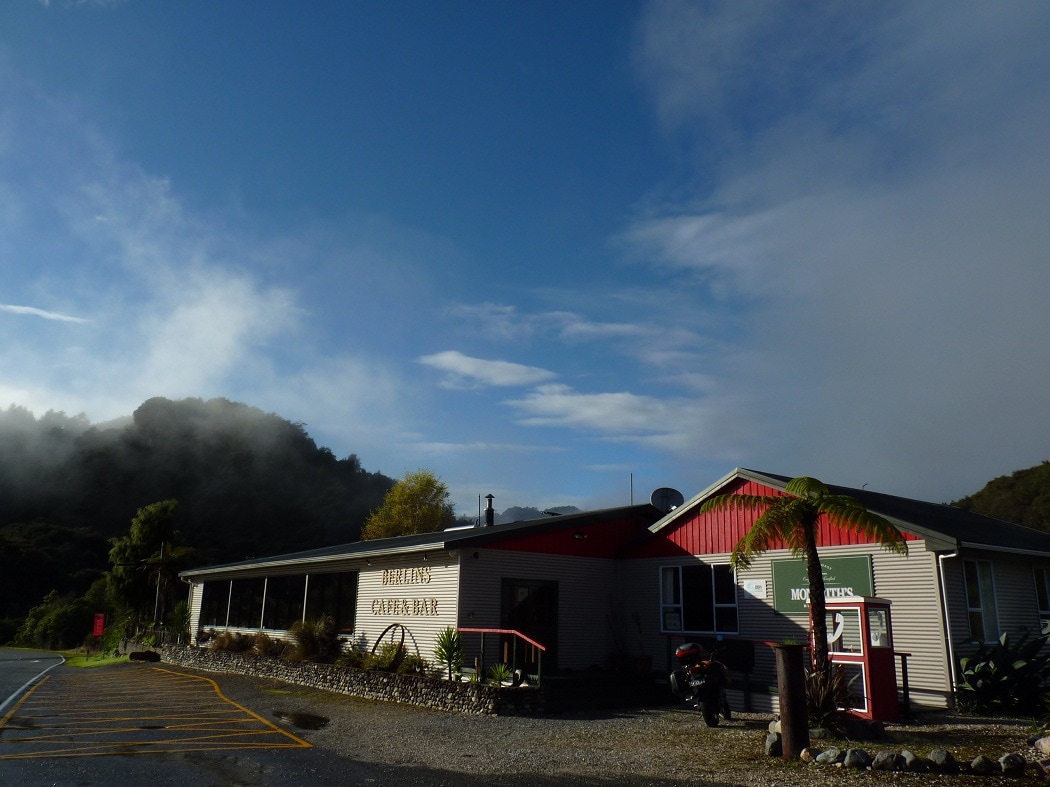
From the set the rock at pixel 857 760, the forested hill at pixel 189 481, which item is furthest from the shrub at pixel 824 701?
the forested hill at pixel 189 481

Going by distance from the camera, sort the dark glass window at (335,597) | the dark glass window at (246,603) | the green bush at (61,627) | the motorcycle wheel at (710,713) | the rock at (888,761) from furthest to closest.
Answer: the green bush at (61,627), the dark glass window at (246,603), the dark glass window at (335,597), the motorcycle wheel at (710,713), the rock at (888,761)

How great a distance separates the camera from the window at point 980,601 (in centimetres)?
1403

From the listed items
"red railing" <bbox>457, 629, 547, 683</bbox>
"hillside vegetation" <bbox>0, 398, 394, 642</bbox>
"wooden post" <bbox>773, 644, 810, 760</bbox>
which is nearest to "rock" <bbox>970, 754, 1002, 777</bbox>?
"wooden post" <bbox>773, 644, 810, 760</bbox>

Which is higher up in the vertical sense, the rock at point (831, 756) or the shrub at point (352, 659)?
the shrub at point (352, 659)

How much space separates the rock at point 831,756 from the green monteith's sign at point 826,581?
595 cm

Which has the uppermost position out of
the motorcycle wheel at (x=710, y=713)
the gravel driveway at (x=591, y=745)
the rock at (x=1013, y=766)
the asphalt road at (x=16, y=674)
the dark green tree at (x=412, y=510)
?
the dark green tree at (x=412, y=510)

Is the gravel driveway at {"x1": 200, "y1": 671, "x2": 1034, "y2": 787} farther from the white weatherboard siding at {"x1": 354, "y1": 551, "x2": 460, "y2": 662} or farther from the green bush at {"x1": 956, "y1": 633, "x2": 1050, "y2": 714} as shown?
the white weatherboard siding at {"x1": 354, "y1": 551, "x2": 460, "y2": 662}

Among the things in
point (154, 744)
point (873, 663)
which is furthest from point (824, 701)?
point (154, 744)

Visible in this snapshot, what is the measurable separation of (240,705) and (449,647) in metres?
4.36

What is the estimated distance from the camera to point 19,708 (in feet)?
50.2

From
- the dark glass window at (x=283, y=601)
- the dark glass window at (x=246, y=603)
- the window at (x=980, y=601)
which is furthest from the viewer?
the dark glass window at (x=246, y=603)

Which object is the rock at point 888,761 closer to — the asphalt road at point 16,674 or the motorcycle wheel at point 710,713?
the motorcycle wheel at point 710,713

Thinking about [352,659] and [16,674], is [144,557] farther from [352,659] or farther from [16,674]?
[352,659]

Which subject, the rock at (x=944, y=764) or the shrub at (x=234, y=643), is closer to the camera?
the rock at (x=944, y=764)
